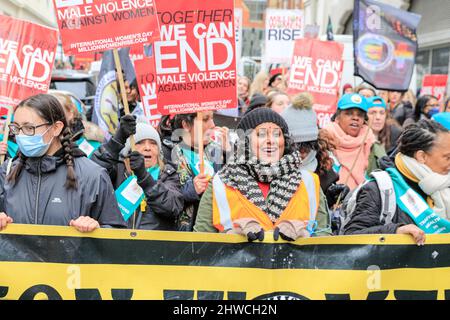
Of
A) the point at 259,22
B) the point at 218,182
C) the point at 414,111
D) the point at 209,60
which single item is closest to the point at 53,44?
the point at 209,60

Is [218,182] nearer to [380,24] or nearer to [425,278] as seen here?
[425,278]

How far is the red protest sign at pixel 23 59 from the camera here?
543 cm

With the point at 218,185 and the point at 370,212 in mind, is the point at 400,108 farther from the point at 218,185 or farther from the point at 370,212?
the point at 218,185

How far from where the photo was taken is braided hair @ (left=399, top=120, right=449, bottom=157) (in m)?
3.79

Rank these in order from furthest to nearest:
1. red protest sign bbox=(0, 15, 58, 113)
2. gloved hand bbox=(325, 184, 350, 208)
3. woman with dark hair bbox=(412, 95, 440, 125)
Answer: woman with dark hair bbox=(412, 95, 440, 125), red protest sign bbox=(0, 15, 58, 113), gloved hand bbox=(325, 184, 350, 208)

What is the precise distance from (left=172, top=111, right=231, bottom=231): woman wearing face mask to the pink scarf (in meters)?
1.18

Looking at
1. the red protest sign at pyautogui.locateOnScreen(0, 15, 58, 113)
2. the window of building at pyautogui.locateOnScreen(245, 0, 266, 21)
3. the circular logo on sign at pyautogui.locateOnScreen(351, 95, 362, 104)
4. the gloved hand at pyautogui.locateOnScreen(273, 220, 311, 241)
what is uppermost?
the window of building at pyautogui.locateOnScreen(245, 0, 266, 21)

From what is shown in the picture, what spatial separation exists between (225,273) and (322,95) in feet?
18.8

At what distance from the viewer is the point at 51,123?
3.50 meters

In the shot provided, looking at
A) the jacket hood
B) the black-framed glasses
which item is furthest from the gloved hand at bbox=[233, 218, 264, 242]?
the black-framed glasses

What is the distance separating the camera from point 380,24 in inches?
297

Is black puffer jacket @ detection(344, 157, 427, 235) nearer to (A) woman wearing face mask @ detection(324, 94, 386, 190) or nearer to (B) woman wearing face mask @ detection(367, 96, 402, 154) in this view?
(A) woman wearing face mask @ detection(324, 94, 386, 190)

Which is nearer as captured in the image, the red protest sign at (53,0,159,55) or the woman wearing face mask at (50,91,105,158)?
the red protest sign at (53,0,159,55)

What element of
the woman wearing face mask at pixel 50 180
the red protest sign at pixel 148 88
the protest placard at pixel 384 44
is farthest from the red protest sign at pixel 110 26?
the protest placard at pixel 384 44
